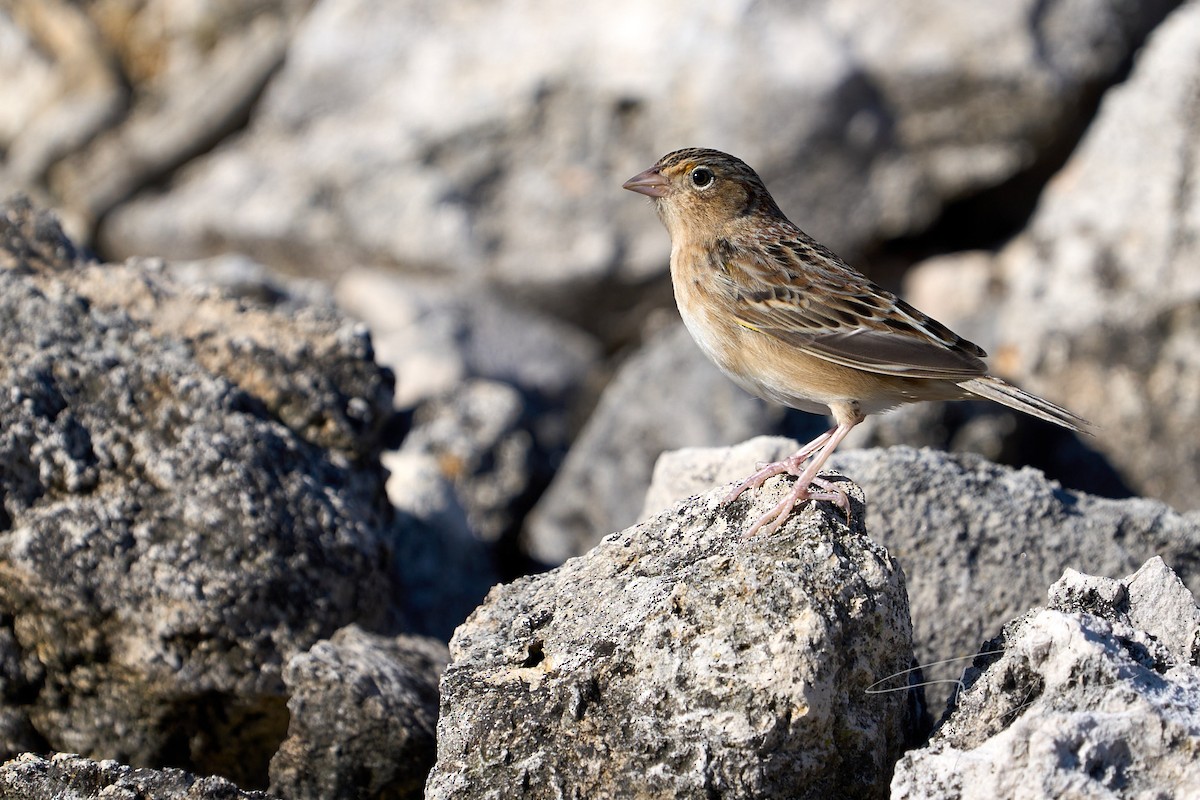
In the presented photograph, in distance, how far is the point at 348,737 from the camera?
15.9 ft

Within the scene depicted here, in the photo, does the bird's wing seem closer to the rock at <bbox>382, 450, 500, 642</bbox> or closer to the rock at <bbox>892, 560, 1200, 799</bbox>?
the rock at <bbox>892, 560, 1200, 799</bbox>

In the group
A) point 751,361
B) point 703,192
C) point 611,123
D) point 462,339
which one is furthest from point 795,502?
point 611,123

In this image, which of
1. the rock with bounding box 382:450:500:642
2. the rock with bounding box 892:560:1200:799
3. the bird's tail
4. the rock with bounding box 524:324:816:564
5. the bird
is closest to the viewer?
the rock with bounding box 892:560:1200:799

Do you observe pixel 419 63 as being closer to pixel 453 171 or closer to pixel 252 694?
pixel 453 171

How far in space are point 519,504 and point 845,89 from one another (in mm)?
4228

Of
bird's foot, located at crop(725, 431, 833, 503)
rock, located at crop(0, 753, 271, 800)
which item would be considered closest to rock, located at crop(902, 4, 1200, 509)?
bird's foot, located at crop(725, 431, 833, 503)

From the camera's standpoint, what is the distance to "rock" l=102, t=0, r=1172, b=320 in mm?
10492

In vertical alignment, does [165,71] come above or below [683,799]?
above

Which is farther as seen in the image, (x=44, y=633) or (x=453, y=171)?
(x=453, y=171)

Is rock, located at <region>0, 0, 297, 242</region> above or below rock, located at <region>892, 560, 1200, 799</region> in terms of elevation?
above

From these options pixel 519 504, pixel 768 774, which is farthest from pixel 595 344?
pixel 768 774

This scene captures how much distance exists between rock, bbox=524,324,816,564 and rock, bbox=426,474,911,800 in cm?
383

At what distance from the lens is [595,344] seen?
11.3 m

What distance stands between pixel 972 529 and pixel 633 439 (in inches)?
131
